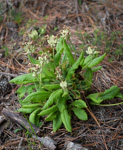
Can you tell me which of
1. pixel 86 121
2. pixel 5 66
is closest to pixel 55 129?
pixel 86 121

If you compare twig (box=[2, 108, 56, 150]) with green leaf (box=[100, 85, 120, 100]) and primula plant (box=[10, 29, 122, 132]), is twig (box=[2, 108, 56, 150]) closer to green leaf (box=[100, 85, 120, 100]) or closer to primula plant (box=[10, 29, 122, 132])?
primula plant (box=[10, 29, 122, 132])

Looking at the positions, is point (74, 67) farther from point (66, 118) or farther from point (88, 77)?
point (66, 118)

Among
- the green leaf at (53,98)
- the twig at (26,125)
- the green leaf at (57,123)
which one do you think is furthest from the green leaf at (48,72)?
the twig at (26,125)

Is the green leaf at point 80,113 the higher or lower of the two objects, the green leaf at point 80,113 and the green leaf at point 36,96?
the lower

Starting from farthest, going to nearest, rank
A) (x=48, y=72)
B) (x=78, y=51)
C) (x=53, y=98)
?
(x=78, y=51), (x=48, y=72), (x=53, y=98)

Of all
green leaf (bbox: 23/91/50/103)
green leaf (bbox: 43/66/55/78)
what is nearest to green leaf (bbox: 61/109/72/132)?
green leaf (bbox: 23/91/50/103)

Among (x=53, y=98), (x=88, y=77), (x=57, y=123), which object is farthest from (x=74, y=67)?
(x=57, y=123)

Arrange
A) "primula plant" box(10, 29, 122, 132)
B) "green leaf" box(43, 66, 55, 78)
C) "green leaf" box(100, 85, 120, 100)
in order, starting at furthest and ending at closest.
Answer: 1. "green leaf" box(43, 66, 55, 78)
2. "green leaf" box(100, 85, 120, 100)
3. "primula plant" box(10, 29, 122, 132)

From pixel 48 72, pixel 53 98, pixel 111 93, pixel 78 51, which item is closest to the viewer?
pixel 53 98

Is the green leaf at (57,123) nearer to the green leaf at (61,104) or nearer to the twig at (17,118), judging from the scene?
the green leaf at (61,104)

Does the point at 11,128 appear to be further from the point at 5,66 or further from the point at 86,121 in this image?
the point at 5,66
